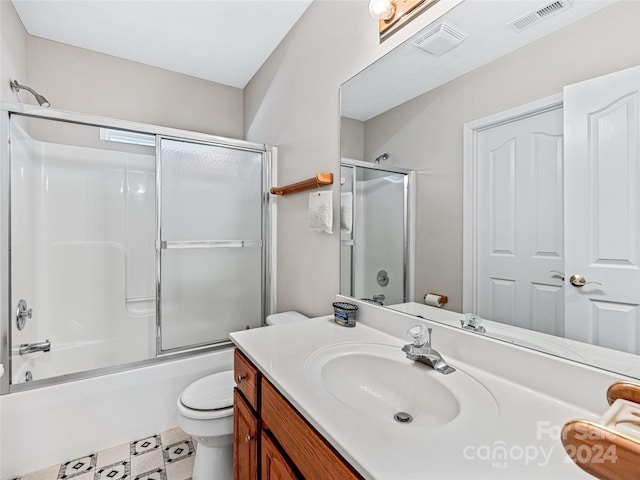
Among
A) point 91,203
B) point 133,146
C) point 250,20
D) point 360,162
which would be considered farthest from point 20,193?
point 360,162

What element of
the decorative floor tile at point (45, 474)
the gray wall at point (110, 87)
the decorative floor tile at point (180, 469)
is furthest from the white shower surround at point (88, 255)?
the decorative floor tile at point (180, 469)

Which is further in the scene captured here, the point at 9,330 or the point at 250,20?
the point at 250,20

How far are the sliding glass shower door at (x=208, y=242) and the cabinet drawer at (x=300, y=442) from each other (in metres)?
1.29

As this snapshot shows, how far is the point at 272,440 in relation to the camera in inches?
35.9

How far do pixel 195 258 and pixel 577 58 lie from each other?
2.04m

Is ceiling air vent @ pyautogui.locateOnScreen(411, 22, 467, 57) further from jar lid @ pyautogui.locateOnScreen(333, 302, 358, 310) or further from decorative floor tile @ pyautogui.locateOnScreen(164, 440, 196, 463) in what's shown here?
decorative floor tile @ pyautogui.locateOnScreen(164, 440, 196, 463)

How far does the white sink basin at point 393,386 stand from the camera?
2.56 feet

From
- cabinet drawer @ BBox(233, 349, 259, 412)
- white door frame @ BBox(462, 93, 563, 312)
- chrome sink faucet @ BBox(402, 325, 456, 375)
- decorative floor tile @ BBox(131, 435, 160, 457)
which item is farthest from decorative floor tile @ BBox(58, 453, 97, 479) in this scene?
white door frame @ BBox(462, 93, 563, 312)

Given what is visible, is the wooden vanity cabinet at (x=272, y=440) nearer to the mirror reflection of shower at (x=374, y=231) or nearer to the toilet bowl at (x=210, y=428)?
the toilet bowl at (x=210, y=428)

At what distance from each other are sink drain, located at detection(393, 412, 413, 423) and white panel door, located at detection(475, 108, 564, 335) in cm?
38

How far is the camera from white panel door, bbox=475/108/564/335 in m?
0.80

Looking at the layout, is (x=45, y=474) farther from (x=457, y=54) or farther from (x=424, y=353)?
(x=457, y=54)

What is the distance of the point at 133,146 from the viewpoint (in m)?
2.49

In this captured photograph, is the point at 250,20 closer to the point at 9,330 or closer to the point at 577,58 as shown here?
the point at 577,58
